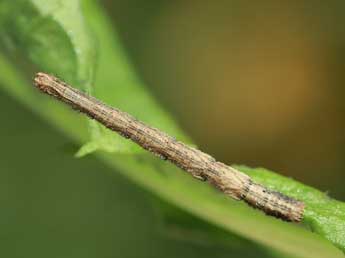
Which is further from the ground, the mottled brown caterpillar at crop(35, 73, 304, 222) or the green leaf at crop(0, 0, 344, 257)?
the green leaf at crop(0, 0, 344, 257)

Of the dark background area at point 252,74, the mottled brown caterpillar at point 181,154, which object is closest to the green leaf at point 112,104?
the mottled brown caterpillar at point 181,154

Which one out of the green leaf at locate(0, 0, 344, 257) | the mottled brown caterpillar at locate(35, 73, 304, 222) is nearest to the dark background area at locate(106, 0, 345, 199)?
the green leaf at locate(0, 0, 344, 257)

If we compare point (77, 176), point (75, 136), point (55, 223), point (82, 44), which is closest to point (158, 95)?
point (77, 176)

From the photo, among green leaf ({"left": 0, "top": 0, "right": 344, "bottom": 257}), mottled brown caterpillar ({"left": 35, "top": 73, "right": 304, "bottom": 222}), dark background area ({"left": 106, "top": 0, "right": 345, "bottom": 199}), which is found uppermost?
dark background area ({"left": 106, "top": 0, "right": 345, "bottom": 199})

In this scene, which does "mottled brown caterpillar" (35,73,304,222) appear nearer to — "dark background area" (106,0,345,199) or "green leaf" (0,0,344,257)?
"green leaf" (0,0,344,257)

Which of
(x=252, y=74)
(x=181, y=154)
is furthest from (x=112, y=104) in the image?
(x=252, y=74)

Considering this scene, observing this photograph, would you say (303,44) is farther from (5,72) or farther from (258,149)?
(5,72)

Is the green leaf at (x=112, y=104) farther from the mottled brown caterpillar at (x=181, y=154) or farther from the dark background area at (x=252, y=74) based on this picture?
the dark background area at (x=252, y=74)
